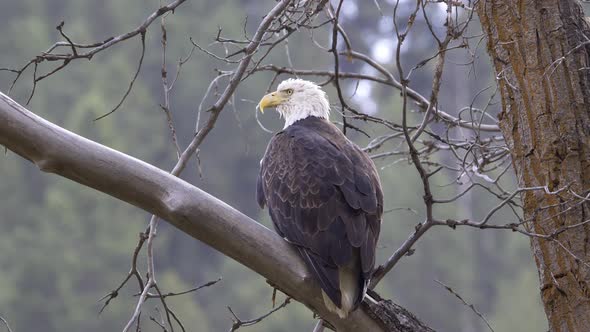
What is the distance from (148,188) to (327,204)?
125 cm

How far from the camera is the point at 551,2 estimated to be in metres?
4.43

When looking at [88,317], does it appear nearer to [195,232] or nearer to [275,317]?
[275,317]

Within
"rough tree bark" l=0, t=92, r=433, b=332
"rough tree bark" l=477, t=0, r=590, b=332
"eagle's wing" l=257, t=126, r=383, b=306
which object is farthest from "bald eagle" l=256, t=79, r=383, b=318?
"rough tree bark" l=477, t=0, r=590, b=332

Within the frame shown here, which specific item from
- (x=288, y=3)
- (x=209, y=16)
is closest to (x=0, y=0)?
(x=209, y=16)

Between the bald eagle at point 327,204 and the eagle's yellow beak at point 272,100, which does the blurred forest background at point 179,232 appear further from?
the bald eagle at point 327,204

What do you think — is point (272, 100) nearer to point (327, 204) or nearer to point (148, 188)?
point (327, 204)

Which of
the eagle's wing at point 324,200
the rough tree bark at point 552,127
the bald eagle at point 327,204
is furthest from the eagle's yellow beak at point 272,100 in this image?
the rough tree bark at point 552,127

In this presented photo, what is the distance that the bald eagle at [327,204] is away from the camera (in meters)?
4.37

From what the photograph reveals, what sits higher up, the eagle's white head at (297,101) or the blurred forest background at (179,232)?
the blurred forest background at (179,232)

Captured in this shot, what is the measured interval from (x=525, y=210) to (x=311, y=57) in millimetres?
20980

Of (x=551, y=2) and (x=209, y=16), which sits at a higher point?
(x=209, y=16)

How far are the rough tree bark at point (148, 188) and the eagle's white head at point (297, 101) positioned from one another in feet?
7.69

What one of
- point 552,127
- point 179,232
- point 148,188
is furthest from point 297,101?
point 179,232

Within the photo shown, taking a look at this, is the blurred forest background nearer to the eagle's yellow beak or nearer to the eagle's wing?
the eagle's yellow beak
